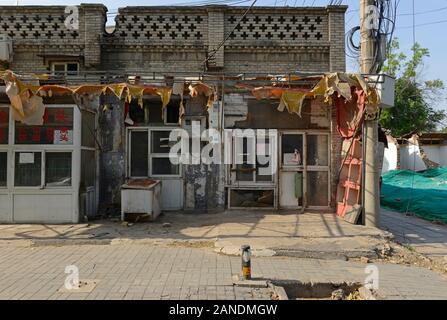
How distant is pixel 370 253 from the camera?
25.5 feet

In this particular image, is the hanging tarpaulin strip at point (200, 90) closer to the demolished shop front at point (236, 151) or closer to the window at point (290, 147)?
the demolished shop front at point (236, 151)

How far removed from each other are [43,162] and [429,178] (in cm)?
1547

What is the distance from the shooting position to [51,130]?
10.2 m

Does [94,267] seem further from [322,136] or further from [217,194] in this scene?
[322,136]

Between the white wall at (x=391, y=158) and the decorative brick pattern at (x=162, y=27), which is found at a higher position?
the decorative brick pattern at (x=162, y=27)

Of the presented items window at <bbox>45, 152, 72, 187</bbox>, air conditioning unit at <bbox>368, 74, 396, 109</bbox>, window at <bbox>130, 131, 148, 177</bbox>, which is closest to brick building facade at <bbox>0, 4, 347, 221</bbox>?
window at <bbox>130, 131, 148, 177</bbox>

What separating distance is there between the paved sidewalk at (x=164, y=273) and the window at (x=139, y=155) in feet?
12.9

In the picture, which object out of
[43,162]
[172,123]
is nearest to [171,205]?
[172,123]

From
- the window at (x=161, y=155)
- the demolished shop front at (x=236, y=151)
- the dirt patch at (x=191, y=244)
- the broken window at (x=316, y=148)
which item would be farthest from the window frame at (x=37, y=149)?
the broken window at (x=316, y=148)

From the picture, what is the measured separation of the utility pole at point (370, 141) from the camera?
31.4 ft

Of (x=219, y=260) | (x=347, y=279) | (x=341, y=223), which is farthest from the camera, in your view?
(x=341, y=223)

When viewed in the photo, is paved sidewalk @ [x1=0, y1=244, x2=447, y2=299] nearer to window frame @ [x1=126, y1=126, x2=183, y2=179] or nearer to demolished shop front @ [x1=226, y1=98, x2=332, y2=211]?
window frame @ [x1=126, y1=126, x2=183, y2=179]

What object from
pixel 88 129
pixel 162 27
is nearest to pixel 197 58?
pixel 162 27

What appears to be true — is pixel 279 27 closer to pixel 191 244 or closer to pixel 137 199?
pixel 137 199
